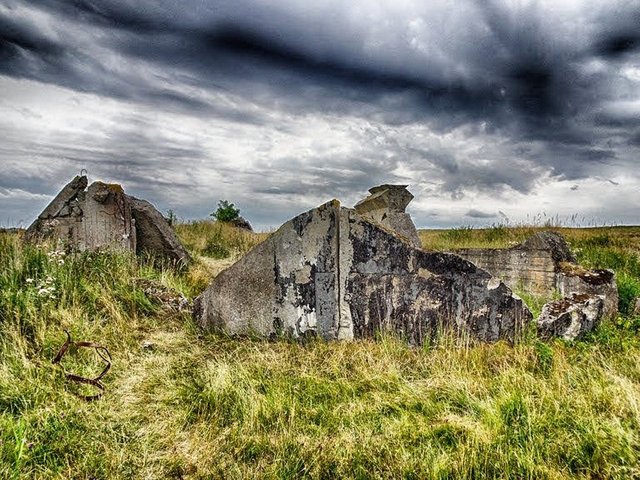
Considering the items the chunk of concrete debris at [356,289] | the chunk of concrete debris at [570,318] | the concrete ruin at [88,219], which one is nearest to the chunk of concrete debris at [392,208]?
the concrete ruin at [88,219]

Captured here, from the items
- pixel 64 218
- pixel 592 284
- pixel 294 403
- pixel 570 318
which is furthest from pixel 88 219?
pixel 592 284

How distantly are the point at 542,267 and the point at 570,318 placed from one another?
3045 mm

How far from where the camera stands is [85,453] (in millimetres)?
2664

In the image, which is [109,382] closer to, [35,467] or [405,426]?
[35,467]

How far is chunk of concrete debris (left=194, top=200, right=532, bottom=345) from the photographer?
14.4 feet

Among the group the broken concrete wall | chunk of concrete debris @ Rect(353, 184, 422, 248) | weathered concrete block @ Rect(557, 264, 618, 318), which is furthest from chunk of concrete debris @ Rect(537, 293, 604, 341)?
the broken concrete wall

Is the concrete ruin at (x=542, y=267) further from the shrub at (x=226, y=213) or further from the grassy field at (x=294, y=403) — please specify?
the shrub at (x=226, y=213)

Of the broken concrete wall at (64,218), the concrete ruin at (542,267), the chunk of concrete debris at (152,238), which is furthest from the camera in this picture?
the chunk of concrete debris at (152,238)

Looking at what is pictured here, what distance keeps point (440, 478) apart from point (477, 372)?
1435 millimetres

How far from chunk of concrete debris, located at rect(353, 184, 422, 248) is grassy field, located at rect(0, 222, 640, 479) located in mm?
5264

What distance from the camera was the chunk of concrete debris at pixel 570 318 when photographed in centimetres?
445

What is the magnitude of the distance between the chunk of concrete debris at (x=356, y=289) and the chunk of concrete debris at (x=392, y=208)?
5.37m

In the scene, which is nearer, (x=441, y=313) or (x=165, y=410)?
(x=165, y=410)

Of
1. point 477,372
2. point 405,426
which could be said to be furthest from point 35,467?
point 477,372
